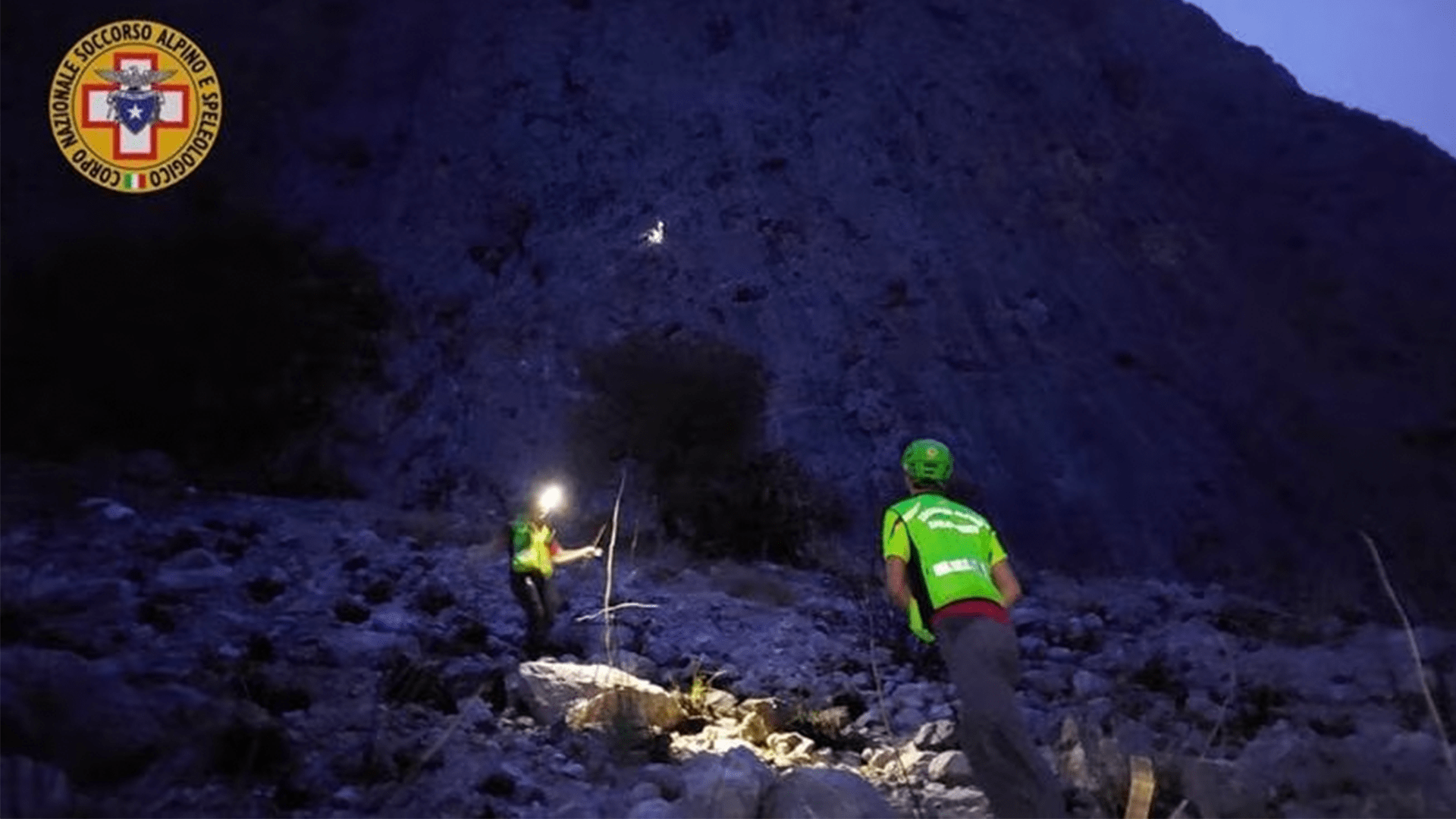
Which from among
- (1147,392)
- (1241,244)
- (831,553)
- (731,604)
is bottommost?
(731,604)

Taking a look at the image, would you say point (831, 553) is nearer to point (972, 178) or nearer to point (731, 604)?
point (731, 604)

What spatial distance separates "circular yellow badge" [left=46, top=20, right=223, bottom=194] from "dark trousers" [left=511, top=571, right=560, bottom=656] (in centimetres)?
575

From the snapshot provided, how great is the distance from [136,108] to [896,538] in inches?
360

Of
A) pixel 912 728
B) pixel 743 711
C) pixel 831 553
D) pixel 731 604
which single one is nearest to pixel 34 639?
pixel 743 711

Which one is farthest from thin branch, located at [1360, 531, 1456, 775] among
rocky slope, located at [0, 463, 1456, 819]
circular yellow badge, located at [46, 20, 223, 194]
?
circular yellow badge, located at [46, 20, 223, 194]

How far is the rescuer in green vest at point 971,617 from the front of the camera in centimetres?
432

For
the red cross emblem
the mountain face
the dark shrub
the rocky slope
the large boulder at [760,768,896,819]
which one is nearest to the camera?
the large boulder at [760,768,896,819]

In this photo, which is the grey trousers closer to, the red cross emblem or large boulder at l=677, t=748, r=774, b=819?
large boulder at l=677, t=748, r=774, b=819

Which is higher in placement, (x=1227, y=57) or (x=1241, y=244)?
(x=1227, y=57)

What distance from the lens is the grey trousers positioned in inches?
169

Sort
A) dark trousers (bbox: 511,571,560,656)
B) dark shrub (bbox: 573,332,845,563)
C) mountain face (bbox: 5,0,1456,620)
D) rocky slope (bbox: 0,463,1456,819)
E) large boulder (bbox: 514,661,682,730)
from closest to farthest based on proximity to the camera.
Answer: rocky slope (bbox: 0,463,1456,819) < large boulder (bbox: 514,661,682,730) < dark trousers (bbox: 511,571,560,656) < dark shrub (bbox: 573,332,845,563) < mountain face (bbox: 5,0,1456,620)

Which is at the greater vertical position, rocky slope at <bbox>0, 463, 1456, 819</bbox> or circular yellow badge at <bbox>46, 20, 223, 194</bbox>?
circular yellow badge at <bbox>46, 20, 223, 194</bbox>

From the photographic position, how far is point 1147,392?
63.8ft

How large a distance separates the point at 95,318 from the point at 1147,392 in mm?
16839
